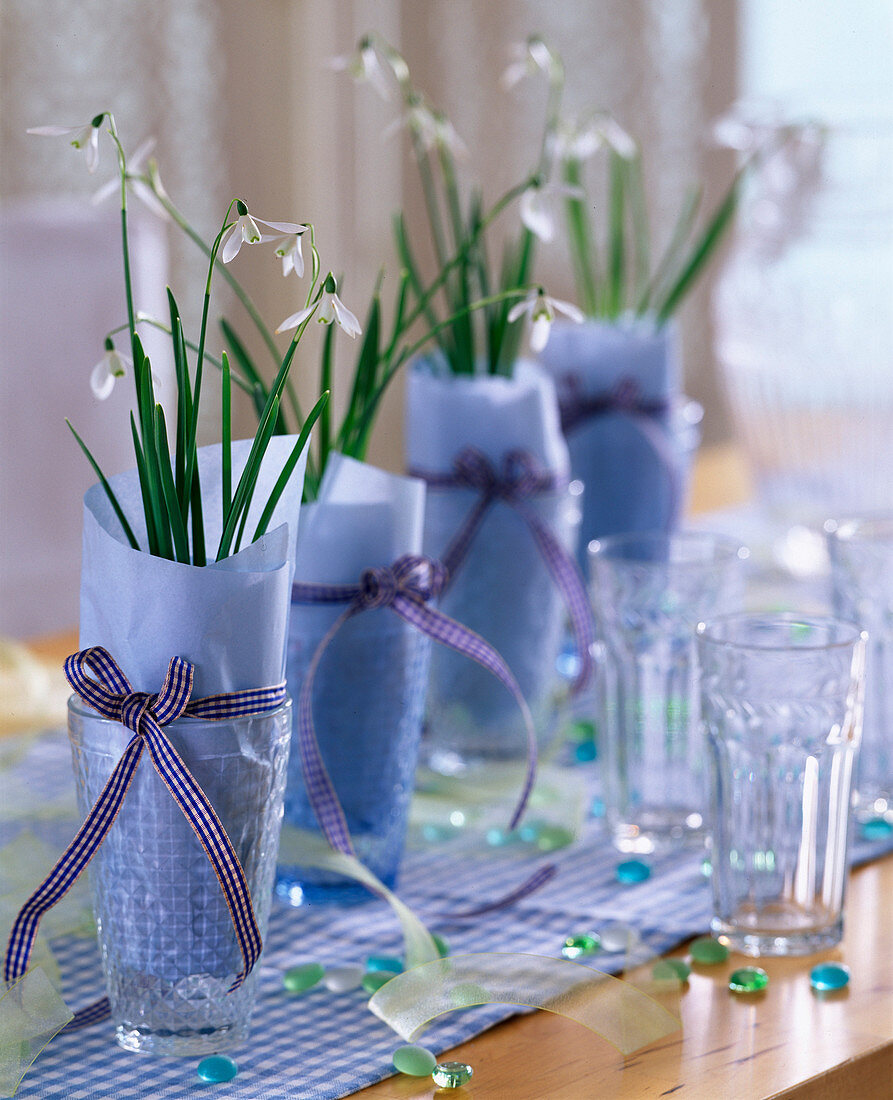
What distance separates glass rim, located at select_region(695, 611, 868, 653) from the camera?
0.74 meters

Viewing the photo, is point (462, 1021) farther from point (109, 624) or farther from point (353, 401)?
point (353, 401)

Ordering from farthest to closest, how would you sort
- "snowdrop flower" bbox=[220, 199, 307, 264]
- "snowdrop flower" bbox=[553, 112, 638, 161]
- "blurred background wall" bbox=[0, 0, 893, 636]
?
"blurred background wall" bbox=[0, 0, 893, 636] < "snowdrop flower" bbox=[553, 112, 638, 161] < "snowdrop flower" bbox=[220, 199, 307, 264]

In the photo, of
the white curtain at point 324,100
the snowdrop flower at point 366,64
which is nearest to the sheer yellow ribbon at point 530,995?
the snowdrop flower at point 366,64

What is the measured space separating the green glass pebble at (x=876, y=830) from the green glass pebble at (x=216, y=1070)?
1.41 feet

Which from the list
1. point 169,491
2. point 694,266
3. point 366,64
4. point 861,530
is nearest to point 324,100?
point 694,266

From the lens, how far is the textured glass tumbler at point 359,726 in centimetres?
81

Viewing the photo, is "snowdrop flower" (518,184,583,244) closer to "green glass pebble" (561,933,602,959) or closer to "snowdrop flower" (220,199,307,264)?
"snowdrop flower" (220,199,307,264)

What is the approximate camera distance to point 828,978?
0.71 metres

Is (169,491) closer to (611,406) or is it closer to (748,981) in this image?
(748,981)

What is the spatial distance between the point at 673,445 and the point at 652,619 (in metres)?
0.31

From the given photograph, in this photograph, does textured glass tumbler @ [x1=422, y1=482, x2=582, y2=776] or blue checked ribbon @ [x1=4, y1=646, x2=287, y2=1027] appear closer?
blue checked ribbon @ [x1=4, y1=646, x2=287, y2=1027]

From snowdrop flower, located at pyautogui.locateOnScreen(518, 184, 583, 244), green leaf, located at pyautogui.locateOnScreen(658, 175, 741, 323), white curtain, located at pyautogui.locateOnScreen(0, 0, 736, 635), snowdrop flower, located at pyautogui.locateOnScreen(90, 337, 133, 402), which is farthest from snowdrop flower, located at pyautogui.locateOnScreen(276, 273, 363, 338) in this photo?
white curtain, located at pyautogui.locateOnScreen(0, 0, 736, 635)

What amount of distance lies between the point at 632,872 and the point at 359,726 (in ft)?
0.56

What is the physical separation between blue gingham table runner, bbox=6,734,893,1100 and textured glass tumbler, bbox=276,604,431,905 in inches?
0.9
